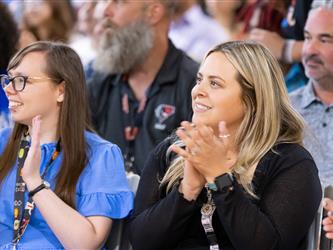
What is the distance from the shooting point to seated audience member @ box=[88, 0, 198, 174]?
4227 mm

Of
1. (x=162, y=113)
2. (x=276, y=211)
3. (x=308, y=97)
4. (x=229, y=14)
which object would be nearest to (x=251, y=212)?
(x=276, y=211)

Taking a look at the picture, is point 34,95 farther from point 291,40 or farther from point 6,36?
point 291,40

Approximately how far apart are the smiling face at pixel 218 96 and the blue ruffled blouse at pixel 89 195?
1.49 feet

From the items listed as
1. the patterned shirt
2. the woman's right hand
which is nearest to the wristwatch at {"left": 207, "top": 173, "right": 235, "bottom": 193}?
the woman's right hand

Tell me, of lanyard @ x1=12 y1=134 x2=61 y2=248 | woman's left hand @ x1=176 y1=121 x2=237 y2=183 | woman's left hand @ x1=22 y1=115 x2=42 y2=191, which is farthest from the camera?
lanyard @ x1=12 y1=134 x2=61 y2=248

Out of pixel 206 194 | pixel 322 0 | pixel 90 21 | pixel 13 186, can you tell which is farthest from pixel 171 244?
pixel 90 21

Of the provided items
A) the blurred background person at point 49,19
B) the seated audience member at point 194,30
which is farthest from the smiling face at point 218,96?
the blurred background person at point 49,19

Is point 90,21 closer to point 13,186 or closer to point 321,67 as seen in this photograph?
point 321,67

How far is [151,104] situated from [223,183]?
1772mm

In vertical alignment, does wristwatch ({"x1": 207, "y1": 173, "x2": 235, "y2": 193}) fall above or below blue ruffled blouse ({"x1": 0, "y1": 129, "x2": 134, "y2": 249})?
above

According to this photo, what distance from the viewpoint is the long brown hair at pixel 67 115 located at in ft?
10.1

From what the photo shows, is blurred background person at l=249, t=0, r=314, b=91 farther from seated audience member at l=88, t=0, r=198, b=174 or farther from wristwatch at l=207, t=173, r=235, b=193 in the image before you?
wristwatch at l=207, t=173, r=235, b=193

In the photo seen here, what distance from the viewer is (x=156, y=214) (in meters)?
2.84

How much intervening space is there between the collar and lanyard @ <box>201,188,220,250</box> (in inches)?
54.0
